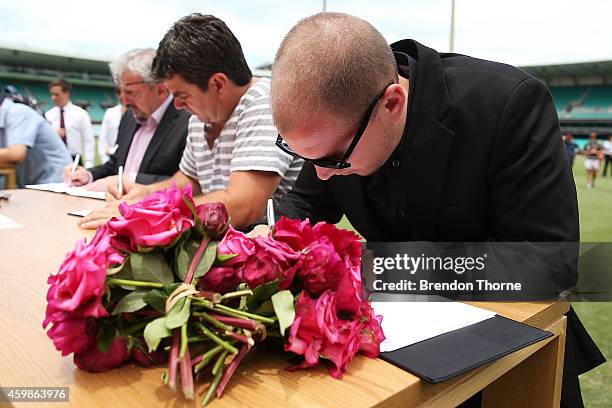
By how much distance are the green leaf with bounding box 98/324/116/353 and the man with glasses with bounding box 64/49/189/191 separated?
2048mm

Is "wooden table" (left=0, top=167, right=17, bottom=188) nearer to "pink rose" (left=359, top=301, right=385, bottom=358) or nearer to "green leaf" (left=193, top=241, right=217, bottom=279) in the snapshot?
"green leaf" (left=193, top=241, right=217, bottom=279)

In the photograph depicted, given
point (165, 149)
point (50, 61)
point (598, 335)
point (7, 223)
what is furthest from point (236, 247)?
point (50, 61)

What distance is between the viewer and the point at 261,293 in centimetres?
67

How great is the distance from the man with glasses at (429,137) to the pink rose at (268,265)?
12.4 inches

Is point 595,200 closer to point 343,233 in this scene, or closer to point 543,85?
point 543,85

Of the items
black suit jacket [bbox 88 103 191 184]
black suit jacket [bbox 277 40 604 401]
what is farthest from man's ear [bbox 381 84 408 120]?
black suit jacket [bbox 88 103 191 184]

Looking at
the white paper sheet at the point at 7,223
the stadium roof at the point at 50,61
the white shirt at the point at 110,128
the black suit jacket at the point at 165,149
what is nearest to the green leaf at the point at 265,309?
the white paper sheet at the point at 7,223

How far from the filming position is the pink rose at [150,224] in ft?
2.16

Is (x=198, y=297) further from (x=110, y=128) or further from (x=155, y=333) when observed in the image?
(x=110, y=128)

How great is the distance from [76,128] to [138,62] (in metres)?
4.36

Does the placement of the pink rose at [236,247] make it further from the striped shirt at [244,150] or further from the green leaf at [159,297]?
the striped shirt at [244,150]

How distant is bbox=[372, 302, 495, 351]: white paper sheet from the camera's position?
786 mm

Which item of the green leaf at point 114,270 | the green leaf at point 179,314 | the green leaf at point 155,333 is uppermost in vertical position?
the green leaf at point 114,270

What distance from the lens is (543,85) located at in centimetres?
117
